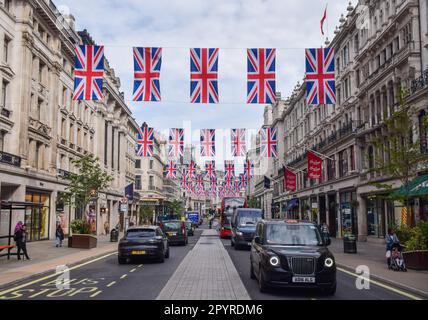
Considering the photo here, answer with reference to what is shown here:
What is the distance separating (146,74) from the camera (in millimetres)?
21094

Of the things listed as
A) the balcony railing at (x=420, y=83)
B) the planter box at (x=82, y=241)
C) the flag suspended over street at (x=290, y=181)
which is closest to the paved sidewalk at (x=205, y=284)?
the planter box at (x=82, y=241)

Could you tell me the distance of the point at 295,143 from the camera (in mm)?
67438

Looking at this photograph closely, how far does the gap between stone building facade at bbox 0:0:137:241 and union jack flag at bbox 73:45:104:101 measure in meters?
6.56

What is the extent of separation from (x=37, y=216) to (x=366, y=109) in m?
27.6

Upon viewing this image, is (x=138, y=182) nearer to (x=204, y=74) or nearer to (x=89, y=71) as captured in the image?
(x=89, y=71)

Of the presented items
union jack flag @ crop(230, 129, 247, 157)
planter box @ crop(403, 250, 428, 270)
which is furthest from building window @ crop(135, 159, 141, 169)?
planter box @ crop(403, 250, 428, 270)

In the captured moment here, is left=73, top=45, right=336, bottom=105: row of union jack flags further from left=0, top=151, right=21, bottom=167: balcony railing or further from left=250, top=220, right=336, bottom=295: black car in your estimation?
left=0, top=151, right=21, bottom=167: balcony railing

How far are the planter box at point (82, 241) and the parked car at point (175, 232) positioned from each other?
5.34 meters

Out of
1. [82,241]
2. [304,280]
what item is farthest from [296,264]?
[82,241]

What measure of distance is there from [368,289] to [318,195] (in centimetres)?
3991

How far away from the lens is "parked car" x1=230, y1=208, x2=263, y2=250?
27.8m

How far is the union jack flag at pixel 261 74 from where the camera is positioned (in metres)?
21.4

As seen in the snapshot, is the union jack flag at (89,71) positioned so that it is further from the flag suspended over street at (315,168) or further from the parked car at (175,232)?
the flag suspended over street at (315,168)
